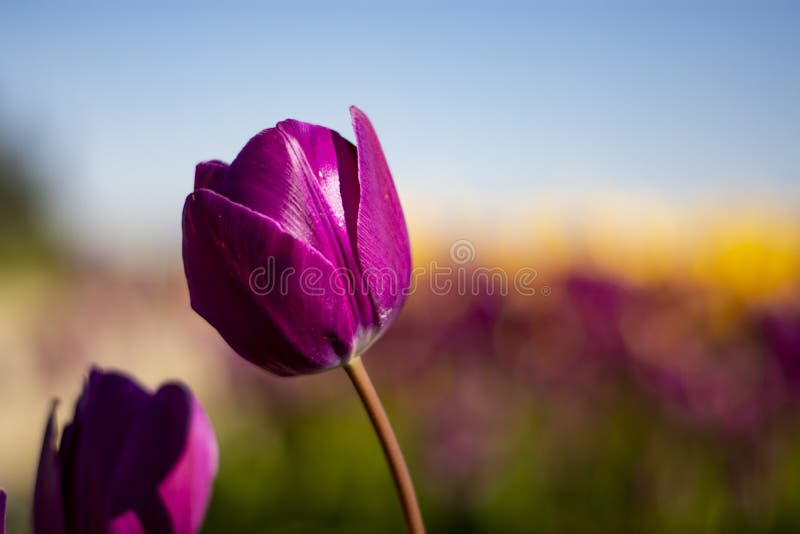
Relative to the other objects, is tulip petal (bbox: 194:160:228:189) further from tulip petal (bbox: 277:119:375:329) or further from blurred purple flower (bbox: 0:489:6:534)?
blurred purple flower (bbox: 0:489:6:534)

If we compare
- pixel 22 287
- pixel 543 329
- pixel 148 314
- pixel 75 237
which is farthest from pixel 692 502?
pixel 75 237

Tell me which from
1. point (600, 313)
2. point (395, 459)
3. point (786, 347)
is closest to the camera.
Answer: point (395, 459)

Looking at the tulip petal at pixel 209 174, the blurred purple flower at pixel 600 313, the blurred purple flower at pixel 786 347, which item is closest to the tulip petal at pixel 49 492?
the tulip petal at pixel 209 174

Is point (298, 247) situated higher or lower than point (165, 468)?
higher

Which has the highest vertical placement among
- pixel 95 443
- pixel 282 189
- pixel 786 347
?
pixel 282 189

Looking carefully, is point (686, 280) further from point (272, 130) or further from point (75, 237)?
point (75, 237)

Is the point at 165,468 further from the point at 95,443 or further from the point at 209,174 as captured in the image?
the point at 209,174

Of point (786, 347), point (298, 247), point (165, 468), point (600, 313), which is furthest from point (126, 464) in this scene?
point (600, 313)

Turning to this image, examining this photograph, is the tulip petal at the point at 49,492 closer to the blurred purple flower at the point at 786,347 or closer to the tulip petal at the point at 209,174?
the tulip petal at the point at 209,174
